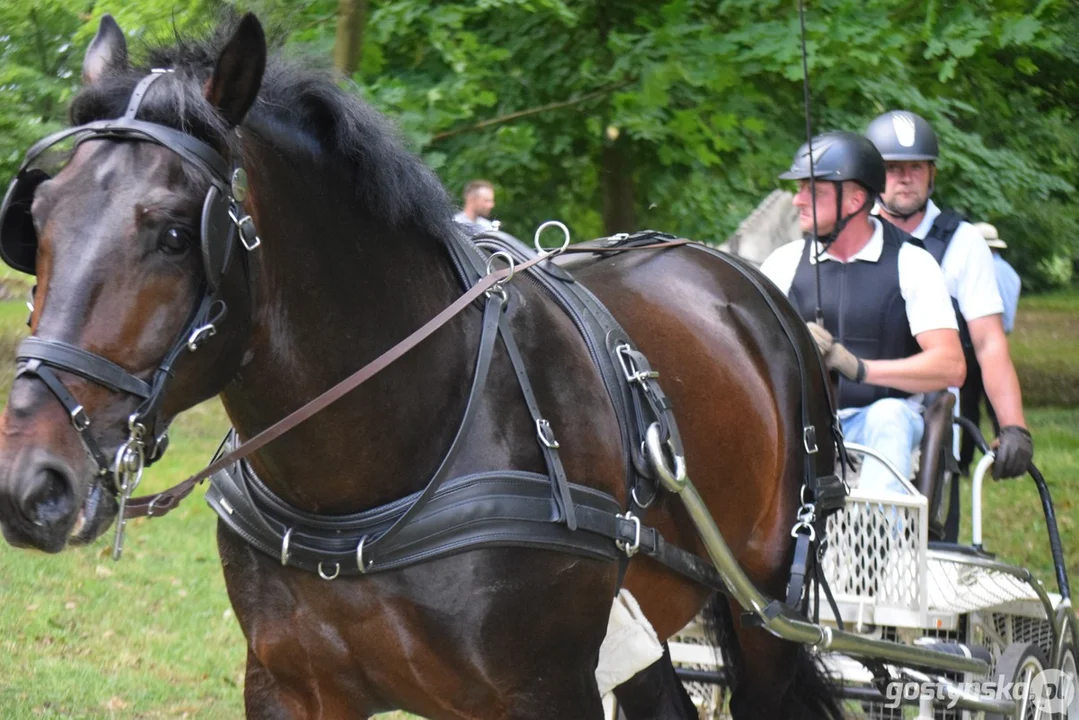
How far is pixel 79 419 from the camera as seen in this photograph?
2148 mm

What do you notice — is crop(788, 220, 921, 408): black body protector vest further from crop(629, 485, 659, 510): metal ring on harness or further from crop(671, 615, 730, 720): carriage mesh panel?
crop(629, 485, 659, 510): metal ring on harness

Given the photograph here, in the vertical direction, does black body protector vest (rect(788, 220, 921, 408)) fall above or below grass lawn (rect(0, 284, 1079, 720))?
above

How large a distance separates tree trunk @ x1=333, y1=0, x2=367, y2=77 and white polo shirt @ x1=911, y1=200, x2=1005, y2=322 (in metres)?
2.93

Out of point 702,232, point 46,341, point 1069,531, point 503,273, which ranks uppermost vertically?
point 46,341

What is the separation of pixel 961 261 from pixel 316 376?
3278mm

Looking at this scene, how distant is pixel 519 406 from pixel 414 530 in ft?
1.18

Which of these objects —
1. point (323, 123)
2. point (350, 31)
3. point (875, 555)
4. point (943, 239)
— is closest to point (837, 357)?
point (875, 555)

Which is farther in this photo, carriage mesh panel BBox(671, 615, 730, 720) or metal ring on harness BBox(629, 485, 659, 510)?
carriage mesh panel BBox(671, 615, 730, 720)

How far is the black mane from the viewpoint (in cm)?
252

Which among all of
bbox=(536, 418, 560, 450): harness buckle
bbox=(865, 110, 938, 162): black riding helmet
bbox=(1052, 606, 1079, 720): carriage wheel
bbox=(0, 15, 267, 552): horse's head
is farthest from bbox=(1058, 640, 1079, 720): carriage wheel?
bbox=(0, 15, 267, 552): horse's head

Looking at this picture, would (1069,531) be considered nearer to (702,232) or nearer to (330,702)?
(702,232)

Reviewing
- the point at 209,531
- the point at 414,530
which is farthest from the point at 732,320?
the point at 209,531

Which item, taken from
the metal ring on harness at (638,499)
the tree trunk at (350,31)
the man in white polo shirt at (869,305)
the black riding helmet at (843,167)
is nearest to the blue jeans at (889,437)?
the man in white polo shirt at (869,305)

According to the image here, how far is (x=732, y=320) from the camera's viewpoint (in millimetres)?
3959
